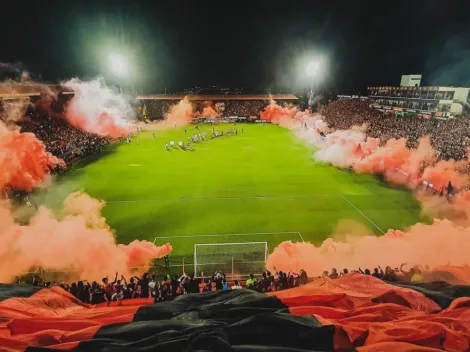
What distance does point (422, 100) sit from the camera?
5616cm

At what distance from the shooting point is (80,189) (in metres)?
26.6

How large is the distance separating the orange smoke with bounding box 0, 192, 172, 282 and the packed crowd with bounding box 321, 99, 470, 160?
85.4 feet

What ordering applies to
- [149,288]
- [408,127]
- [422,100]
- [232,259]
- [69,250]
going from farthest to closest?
1. [422,100]
2. [408,127]
3. [69,250]
4. [232,259]
5. [149,288]

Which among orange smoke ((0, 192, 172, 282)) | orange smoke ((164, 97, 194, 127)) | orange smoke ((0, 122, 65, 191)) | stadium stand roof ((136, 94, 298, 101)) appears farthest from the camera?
stadium stand roof ((136, 94, 298, 101))

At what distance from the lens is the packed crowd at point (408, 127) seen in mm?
30703

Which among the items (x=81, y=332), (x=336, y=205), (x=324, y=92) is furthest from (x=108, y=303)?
(x=324, y=92)

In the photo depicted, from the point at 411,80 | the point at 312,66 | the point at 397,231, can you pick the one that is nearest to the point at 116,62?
the point at 312,66

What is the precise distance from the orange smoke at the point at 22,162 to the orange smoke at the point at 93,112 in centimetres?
1819

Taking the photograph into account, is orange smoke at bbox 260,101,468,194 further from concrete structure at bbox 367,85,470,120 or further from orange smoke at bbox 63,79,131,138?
orange smoke at bbox 63,79,131,138

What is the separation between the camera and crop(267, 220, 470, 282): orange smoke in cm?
1570

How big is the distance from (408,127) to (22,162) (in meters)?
40.5

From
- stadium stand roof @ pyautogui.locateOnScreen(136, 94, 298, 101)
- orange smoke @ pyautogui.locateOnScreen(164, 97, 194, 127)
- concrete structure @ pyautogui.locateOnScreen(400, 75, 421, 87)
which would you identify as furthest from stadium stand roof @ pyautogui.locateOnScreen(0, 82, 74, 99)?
concrete structure @ pyautogui.locateOnScreen(400, 75, 421, 87)

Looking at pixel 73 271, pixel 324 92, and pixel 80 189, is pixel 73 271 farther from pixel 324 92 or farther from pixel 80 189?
pixel 324 92

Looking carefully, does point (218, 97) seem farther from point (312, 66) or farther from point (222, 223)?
point (222, 223)
